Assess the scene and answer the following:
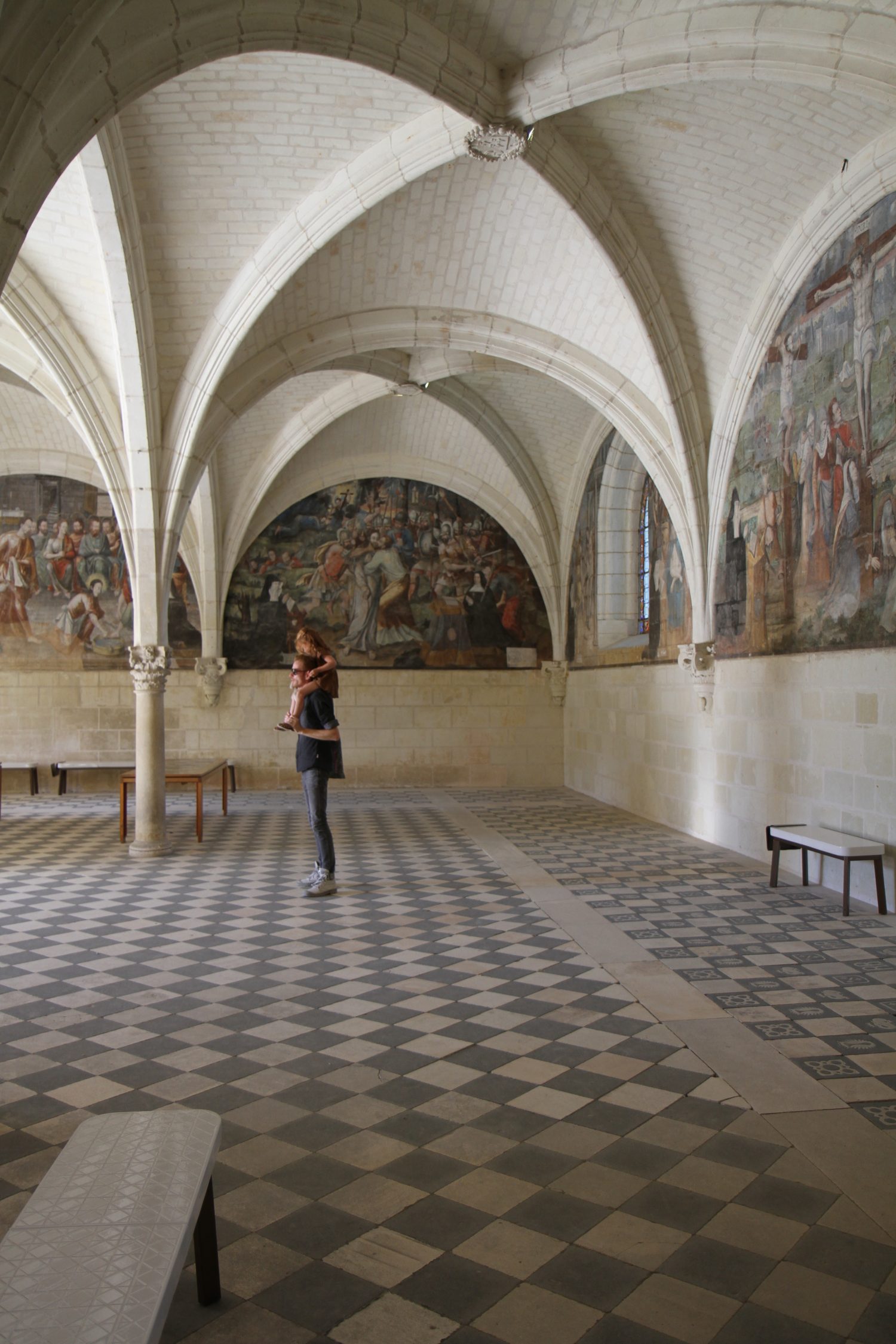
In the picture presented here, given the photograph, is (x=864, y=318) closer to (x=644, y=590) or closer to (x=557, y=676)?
(x=644, y=590)

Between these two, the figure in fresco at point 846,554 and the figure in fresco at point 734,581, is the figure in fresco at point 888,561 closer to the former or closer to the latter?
the figure in fresco at point 846,554

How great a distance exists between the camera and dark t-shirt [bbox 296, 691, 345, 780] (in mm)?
7141

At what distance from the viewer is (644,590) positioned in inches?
532

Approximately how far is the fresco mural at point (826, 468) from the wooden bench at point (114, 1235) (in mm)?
5781

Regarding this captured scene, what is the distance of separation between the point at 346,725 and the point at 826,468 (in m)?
10.0

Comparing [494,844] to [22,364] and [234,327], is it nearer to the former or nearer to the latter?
[234,327]

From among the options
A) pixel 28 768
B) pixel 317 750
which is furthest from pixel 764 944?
pixel 28 768

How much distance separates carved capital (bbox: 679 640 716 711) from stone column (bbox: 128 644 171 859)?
16.8 ft

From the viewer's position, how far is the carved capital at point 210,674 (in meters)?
15.7

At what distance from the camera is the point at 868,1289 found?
2.43m

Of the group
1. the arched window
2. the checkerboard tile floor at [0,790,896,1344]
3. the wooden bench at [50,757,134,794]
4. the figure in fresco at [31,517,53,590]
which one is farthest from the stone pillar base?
the figure in fresco at [31,517,53,590]

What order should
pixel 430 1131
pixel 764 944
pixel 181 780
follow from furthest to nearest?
pixel 181 780
pixel 764 944
pixel 430 1131

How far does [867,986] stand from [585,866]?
369 centimetres

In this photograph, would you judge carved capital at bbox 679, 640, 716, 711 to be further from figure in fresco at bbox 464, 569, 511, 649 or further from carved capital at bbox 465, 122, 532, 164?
figure in fresco at bbox 464, 569, 511, 649
